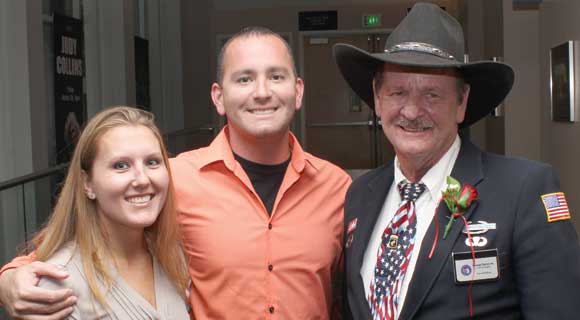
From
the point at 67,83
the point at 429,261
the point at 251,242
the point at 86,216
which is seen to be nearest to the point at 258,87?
the point at 251,242

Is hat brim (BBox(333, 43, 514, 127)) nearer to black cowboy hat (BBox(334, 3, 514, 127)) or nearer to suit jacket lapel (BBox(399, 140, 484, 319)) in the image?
black cowboy hat (BBox(334, 3, 514, 127))

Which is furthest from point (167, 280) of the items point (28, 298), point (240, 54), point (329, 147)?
point (329, 147)

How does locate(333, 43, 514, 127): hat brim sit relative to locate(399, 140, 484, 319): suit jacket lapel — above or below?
above

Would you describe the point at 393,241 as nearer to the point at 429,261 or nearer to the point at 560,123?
the point at 429,261

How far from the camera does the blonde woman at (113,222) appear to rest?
1915 millimetres

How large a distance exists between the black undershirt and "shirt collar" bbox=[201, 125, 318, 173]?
47mm

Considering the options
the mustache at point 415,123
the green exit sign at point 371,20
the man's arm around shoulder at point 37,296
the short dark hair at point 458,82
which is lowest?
the man's arm around shoulder at point 37,296

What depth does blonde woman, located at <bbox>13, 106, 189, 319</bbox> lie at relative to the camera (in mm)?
1915

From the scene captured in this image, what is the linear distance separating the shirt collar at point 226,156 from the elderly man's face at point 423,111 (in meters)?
0.51

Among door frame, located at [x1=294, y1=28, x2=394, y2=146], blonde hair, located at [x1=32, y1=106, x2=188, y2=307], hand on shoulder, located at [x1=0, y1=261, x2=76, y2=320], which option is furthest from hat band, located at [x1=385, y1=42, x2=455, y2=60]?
door frame, located at [x1=294, y1=28, x2=394, y2=146]

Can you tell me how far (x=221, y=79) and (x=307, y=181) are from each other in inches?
19.3

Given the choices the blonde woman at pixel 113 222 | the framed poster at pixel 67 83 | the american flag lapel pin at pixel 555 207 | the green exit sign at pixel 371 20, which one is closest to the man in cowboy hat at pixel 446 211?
the american flag lapel pin at pixel 555 207

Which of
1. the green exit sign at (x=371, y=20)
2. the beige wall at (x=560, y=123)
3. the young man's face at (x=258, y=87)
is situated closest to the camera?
the young man's face at (x=258, y=87)

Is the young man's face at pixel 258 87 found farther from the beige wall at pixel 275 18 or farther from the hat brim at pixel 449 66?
the beige wall at pixel 275 18
